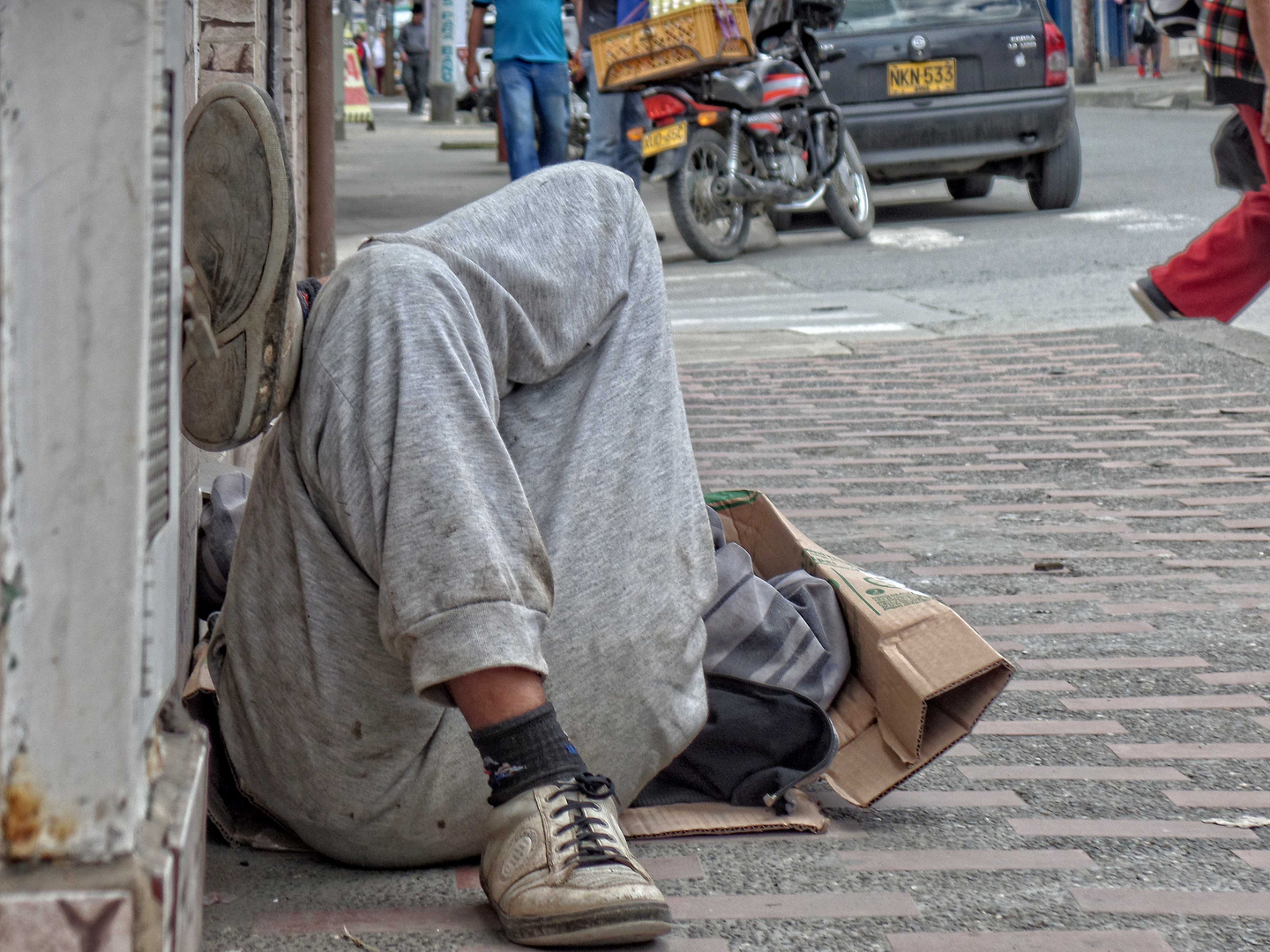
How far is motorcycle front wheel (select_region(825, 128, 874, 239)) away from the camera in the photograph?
879 centimetres

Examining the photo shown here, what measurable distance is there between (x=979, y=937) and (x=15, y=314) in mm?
1172

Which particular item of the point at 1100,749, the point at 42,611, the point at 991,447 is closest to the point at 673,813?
the point at 1100,749

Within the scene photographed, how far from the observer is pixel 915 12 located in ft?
30.7

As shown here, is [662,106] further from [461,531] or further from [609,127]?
[461,531]

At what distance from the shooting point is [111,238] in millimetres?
1056

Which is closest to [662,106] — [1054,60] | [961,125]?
[961,125]

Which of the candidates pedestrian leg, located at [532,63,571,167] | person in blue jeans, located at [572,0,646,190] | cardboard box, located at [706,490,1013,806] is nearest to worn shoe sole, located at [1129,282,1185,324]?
cardboard box, located at [706,490,1013,806]

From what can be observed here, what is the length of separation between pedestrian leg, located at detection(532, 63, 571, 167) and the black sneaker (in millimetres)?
4197

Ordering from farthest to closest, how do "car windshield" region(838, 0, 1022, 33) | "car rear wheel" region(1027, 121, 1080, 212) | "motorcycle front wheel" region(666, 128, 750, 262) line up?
"car rear wheel" region(1027, 121, 1080, 212) → "car windshield" region(838, 0, 1022, 33) → "motorcycle front wheel" region(666, 128, 750, 262)

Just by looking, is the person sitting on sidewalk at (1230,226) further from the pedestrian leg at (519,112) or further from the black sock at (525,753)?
the pedestrian leg at (519,112)

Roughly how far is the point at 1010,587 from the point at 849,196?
6.07m

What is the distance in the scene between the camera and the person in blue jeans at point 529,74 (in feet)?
28.1

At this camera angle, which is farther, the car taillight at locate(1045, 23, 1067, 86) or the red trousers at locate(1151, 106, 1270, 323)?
the car taillight at locate(1045, 23, 1067, 86)

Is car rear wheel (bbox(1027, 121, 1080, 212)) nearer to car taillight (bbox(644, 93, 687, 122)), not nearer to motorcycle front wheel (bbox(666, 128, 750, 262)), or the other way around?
motorcycle front wheel (bbox(666, 128, 750, 262))
